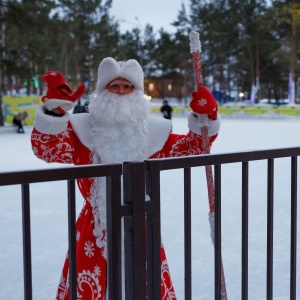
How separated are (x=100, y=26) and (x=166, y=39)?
8.90m

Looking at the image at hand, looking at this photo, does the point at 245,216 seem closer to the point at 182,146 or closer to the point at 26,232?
the point at 182,146

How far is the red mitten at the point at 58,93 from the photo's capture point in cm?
251

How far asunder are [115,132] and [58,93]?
1.49ft

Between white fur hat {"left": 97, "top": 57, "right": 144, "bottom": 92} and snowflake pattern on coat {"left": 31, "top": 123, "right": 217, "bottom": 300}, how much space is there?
341 mm

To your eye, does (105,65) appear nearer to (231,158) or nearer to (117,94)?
(117,94)

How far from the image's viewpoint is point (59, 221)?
232 inches

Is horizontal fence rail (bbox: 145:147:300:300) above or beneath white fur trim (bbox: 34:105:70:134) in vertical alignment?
beneath

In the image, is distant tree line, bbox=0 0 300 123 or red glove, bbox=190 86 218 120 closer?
red glove, bbox=190 86 218 120

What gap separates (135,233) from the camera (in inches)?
80.8

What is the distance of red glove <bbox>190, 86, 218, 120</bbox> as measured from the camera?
2719 millimetres

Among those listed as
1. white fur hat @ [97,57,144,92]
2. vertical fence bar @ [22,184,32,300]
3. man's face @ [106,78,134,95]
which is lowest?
vertical fence bar @ [22,184,32,300]

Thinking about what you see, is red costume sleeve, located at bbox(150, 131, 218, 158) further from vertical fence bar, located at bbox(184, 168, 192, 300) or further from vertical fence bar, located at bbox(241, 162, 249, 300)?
vertical fence bar, located at bbox(184, 168, 192, 300)

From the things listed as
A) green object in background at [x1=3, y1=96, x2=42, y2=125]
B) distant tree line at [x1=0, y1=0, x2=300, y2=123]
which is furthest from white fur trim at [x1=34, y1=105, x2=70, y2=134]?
distant tree line at [x1=0, y1=0, x2=300, y2=123]

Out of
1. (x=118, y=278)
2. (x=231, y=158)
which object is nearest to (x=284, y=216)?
(x=231, y=158)
